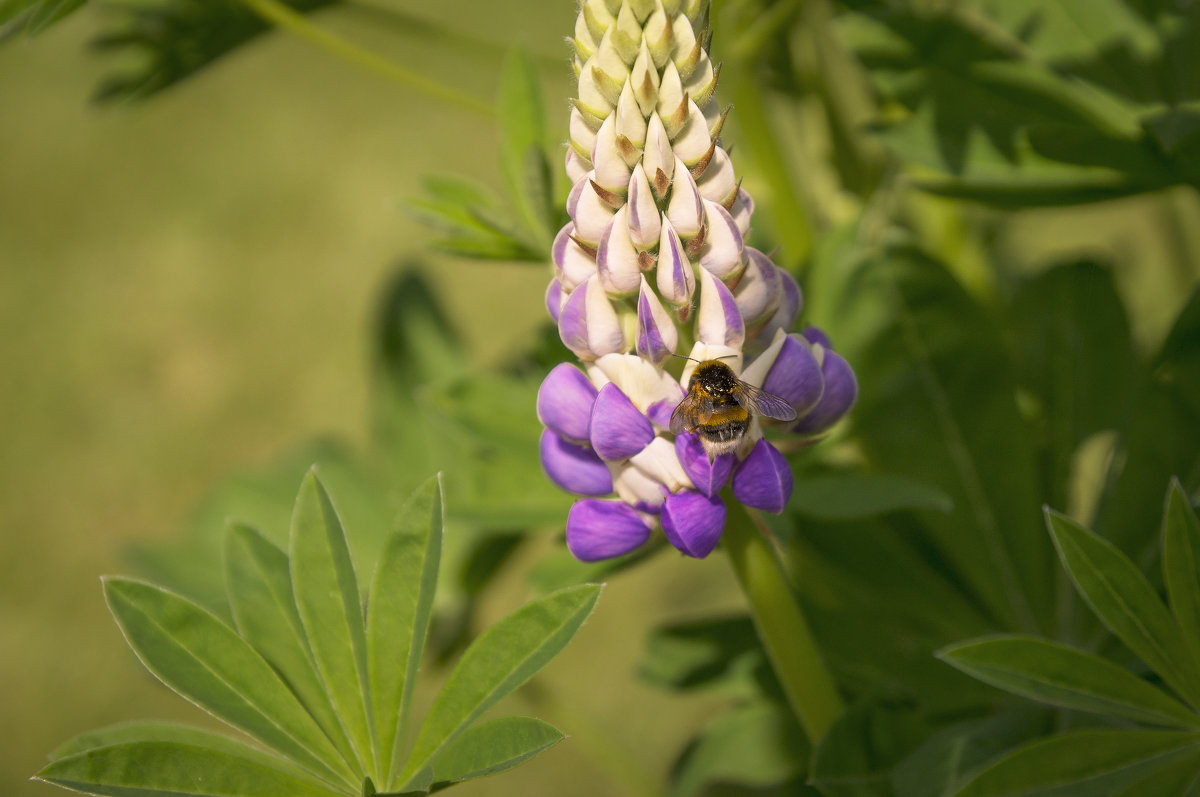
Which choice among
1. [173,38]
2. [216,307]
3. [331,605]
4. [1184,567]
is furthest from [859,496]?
[216,307]

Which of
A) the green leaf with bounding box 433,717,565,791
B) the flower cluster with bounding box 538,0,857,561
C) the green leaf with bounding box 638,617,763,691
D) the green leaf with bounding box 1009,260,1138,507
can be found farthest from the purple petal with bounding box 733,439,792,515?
the green leaf with bounding box 1009,260,1138,507

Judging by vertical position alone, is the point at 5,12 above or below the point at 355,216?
above

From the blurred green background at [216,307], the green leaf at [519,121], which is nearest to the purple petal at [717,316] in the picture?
the green leaf at [519,121]

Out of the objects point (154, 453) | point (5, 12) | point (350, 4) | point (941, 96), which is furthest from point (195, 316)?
point (941, 96)

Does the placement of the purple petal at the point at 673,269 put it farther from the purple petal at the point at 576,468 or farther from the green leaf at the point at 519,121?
the green leaf at the point at 519,121

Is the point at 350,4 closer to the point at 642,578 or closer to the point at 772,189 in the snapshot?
the point at 772,189
